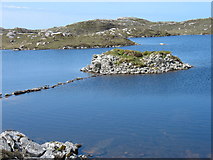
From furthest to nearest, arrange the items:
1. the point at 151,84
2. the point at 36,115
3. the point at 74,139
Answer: the point at 151,84
the point at 36,115
the point at 74,139

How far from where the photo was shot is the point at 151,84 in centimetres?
6850

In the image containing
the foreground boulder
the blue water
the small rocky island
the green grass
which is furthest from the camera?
the green grass

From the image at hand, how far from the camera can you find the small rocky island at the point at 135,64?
86.7 metres

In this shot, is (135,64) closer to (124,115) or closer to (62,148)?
(124,115)

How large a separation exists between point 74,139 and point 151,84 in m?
36.6

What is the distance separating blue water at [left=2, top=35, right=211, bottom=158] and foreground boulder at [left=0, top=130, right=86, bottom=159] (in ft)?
8.75

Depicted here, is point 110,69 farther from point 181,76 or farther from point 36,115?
point 36,115

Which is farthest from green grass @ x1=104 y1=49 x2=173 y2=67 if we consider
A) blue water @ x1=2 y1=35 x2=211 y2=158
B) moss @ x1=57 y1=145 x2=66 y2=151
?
moss @ x1=57 y1=145 x2=66 y2=151

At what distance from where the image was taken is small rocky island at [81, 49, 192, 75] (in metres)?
86.7

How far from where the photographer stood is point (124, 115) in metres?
45.9

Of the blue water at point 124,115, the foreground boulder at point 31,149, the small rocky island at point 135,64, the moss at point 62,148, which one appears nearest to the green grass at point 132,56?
the small rocky island at point 135,64

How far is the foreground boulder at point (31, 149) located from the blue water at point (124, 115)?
267 centimetres

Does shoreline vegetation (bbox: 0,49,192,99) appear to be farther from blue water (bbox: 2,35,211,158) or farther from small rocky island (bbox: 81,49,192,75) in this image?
blue water (bbox: 2,35,211,158)

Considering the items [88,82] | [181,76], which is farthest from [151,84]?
[88,82]
